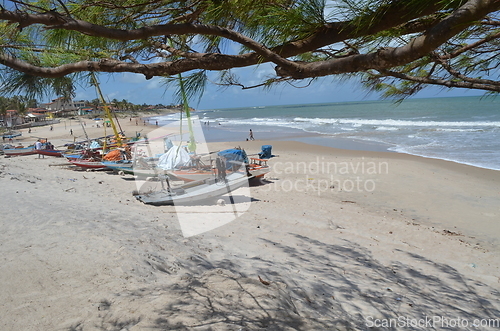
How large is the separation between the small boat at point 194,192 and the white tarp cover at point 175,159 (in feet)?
6.58

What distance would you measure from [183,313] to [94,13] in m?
2.30

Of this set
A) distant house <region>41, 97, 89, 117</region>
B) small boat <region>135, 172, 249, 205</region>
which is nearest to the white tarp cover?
small boat <region>135, 172, 249, 205</region>

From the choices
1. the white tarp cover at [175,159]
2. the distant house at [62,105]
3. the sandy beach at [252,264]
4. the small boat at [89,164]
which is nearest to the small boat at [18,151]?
the small boat at [89,164]

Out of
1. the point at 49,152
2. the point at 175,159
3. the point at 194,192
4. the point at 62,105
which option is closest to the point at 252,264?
the point at 62,105

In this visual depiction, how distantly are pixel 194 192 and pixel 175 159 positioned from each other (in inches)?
108

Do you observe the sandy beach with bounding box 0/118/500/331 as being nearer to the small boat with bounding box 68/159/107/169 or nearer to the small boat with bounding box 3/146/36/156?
the small boat with bounding box 68/159/107/169

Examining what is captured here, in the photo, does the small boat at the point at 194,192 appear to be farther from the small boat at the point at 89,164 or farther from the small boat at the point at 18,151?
the small boat at the point at 18,151

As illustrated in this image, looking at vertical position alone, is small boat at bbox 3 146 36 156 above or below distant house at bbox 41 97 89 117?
below

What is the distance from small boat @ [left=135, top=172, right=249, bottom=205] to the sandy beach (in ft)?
0.95

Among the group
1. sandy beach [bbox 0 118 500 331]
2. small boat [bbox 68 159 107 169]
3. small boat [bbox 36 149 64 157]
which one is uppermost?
Result: small boat [bbox 36 149 64 157]

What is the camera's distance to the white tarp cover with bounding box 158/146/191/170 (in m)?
9.92

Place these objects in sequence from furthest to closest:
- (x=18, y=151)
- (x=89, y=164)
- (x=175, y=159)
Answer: (x=18, y=151), (x=89, y=164), (x=175, y=159)

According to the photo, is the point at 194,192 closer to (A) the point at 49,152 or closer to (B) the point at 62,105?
(B) the point at 62,105

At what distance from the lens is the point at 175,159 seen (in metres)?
10.0
